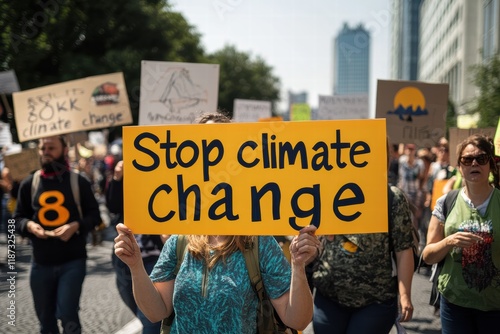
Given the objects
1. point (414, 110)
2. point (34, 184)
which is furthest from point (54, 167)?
point (414, 110)

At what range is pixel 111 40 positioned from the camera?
26891 millimetres

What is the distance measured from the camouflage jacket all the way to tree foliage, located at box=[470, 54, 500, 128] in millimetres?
11298

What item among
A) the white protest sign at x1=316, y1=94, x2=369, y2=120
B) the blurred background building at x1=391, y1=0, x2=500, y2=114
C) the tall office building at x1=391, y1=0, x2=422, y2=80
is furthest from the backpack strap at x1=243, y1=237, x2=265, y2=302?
the tall office building at x1=391, y1=0, x2=422, y2=80

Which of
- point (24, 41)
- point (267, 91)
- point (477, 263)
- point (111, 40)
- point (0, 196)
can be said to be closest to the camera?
point (477, 263)

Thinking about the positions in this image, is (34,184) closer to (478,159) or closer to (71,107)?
(71,107)

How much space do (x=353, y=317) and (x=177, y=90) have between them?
145 inches

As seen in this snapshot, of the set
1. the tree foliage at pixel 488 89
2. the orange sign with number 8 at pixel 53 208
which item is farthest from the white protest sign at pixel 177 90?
the tree foliage at pixel 488 89

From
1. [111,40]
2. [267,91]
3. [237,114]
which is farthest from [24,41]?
[267,91]

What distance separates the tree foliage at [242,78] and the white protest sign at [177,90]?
46.0m

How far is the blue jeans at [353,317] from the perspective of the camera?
3.17m

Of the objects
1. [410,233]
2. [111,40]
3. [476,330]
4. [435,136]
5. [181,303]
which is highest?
[111,40]

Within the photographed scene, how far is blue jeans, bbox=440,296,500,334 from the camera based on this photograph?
315 centimetres

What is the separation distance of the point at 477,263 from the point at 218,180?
1.63m

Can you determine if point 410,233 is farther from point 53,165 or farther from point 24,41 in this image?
point 24,41
